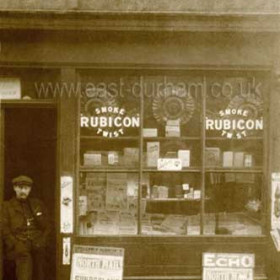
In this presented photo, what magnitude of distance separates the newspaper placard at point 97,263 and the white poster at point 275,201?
7.81 ft

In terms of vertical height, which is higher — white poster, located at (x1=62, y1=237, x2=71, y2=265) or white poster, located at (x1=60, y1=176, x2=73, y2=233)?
white poster, located at (x1=60, y1=176, x2=73, y2=233)

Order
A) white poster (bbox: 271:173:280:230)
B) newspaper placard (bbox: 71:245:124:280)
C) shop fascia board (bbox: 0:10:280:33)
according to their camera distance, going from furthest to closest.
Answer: white poster (bbox: 271:173:280:230) → newspaper placard (bbox: 71:245:124:280) → shop fascia board (bbox: 0:10:280:33)

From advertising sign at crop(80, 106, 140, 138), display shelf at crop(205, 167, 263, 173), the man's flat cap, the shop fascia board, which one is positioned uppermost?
the shop fascia board

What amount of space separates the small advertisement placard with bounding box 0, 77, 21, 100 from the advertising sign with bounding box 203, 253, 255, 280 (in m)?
3.83

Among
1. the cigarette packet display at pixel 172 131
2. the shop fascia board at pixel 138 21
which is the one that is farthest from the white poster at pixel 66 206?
the shop fascia board at pixel 138 21

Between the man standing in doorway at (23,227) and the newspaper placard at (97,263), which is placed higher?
the man standing in doorway at (23,227)

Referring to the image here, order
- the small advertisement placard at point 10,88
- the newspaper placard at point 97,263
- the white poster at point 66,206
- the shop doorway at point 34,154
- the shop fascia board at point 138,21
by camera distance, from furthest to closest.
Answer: the shop doorway at point 34,154
the small advertisement placard at point 10,88
the white poster at point 66,206
the newspaper placard at point 97,263
the shop fascia board at point 138,21

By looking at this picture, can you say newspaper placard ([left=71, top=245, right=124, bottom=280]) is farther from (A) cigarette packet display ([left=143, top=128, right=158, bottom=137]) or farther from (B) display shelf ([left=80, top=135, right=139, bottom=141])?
(A) cigarette packet display ([left=143, top=128, right=158, bottom=137])

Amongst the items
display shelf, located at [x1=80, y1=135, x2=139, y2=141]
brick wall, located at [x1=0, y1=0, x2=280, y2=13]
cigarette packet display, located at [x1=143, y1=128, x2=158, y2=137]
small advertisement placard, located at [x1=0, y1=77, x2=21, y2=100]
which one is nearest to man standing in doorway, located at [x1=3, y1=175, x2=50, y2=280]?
display shelf, located at [x1=80, y1=135, x2=139, y2=141]

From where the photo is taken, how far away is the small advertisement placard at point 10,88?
11078 millimetres

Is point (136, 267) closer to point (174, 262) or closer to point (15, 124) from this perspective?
point (174, 262)

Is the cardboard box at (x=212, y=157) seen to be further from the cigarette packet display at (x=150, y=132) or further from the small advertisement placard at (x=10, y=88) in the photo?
the small advertisement placard at (x=10, y=88)

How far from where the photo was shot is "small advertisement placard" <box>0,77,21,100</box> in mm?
11078

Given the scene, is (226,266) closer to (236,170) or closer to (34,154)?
(236,170)
